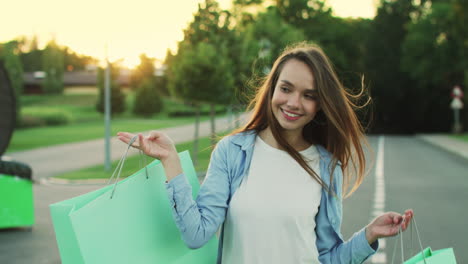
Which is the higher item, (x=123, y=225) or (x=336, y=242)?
(x=123, y=225)

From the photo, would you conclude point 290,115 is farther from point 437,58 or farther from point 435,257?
point 437,58

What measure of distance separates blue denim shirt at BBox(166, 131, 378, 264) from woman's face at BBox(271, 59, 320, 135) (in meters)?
0.13

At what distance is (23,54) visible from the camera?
416 ft

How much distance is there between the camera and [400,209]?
35.8 ft

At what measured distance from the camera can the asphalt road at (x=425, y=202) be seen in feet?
26.7

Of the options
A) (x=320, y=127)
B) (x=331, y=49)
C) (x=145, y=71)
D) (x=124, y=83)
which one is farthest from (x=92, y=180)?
(x=124, y=83)

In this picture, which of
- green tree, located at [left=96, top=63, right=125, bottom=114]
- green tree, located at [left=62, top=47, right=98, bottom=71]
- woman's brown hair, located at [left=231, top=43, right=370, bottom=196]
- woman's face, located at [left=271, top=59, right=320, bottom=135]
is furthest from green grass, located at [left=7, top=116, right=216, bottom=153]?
green tree, located at [left=62, top=47, right=98, bottom=71]

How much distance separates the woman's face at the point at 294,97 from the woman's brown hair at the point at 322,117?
0.02m

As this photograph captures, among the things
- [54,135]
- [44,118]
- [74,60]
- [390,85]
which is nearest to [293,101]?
[54,135]

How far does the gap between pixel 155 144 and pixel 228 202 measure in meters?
0.33

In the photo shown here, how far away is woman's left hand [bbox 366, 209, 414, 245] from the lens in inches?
93.1

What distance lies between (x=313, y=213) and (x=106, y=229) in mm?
727

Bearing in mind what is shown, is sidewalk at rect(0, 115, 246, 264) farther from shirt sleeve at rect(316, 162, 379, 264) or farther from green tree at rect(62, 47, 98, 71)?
green tree at rect(62, 47, 98, 71)

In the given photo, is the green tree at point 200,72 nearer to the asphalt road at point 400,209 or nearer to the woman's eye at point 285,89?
the asphalt road at point 400,209
